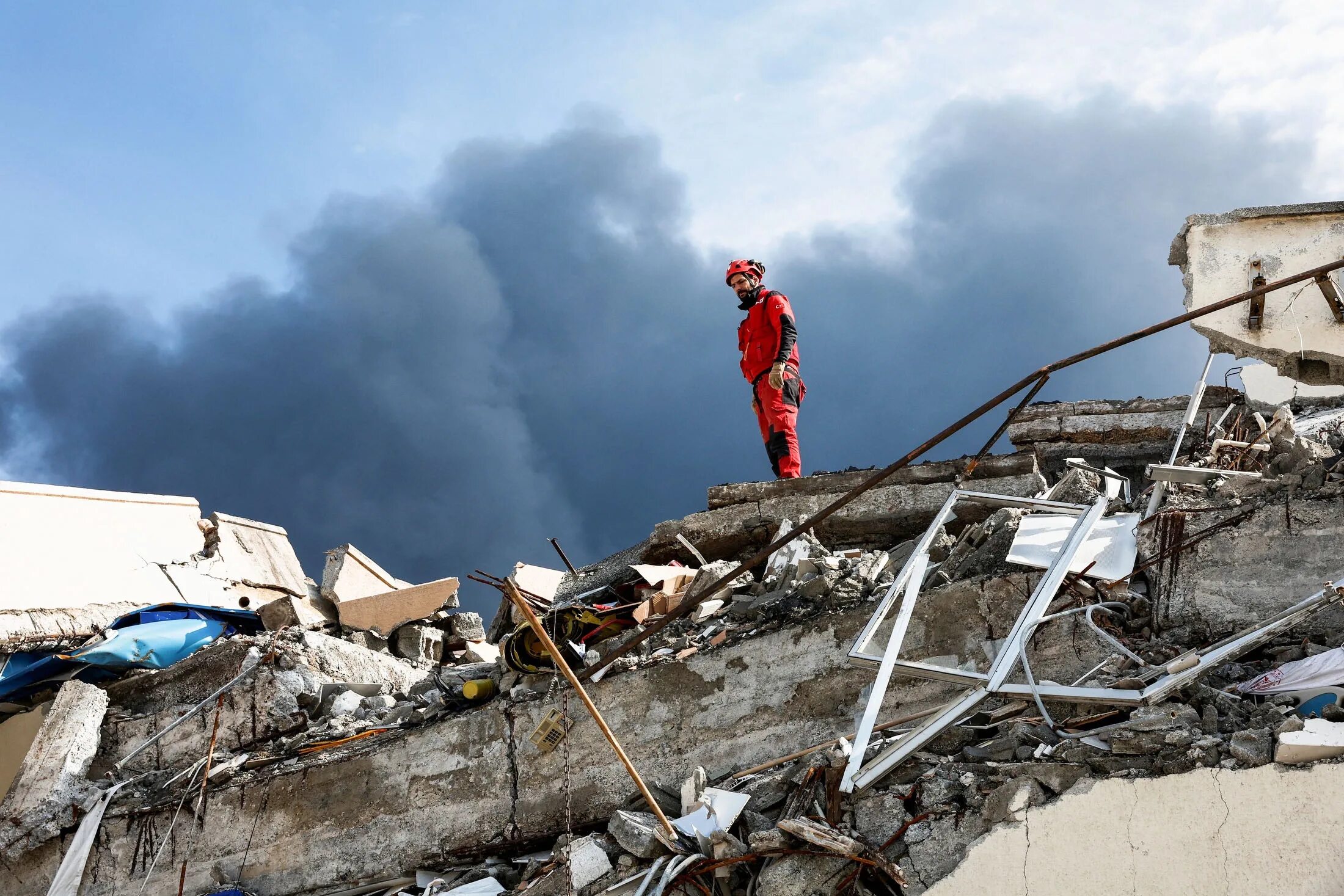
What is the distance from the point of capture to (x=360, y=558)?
12.8 m

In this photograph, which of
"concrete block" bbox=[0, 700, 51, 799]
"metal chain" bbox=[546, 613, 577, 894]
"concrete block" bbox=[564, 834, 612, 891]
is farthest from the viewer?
"concrete block" bbox=[0, 700, 51, 799]

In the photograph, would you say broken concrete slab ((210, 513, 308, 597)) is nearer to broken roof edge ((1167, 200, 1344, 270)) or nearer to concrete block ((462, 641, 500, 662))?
concrete block ((462, 641, 500, 662))

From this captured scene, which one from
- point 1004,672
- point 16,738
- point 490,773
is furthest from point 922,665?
point 16,738

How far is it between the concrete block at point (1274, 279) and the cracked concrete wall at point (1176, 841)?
2.64 metres

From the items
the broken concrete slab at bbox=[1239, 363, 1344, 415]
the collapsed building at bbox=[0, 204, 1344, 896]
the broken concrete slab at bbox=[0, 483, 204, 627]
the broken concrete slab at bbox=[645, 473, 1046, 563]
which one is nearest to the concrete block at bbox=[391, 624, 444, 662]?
the collapsed building at bbox=[0, 204, 1344, 896]

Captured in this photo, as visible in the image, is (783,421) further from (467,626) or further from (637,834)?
(637,834)

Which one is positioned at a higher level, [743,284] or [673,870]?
[743,284]

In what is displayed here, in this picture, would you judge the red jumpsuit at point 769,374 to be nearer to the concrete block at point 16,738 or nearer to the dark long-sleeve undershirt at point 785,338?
the dark long-sleeve undershirt at point 785,338

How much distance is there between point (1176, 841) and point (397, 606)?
745cm

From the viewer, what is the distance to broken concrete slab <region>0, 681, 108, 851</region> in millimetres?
7980

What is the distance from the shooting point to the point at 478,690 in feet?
25.3

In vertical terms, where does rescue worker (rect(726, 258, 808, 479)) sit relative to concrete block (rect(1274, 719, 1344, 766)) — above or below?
above

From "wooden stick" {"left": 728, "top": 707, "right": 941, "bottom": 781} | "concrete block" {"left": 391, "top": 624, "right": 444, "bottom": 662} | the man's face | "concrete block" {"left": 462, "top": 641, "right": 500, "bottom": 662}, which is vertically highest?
the man's face

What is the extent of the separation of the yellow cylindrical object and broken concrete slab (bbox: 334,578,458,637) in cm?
350
